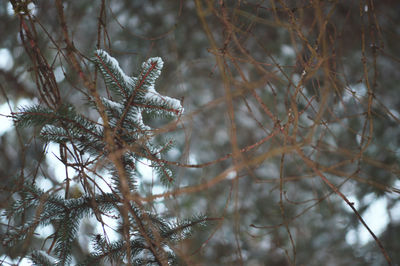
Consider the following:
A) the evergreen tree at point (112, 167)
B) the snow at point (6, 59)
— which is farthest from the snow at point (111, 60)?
the snow at point (6, 59)

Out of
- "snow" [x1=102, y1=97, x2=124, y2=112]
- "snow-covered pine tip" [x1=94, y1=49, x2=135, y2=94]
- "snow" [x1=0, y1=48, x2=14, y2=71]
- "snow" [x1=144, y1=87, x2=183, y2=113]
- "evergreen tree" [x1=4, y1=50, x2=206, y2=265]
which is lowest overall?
"evergreen tree" [x1=4, y1=50, x2=206, y2=265]

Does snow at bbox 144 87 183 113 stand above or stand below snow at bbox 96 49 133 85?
below

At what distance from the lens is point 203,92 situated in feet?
7.96

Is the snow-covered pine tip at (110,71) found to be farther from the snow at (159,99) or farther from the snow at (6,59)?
the snow at (6,59)

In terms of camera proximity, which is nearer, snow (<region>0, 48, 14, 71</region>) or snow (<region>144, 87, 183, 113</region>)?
snow (<region>144, 87, 183, 113</region>)

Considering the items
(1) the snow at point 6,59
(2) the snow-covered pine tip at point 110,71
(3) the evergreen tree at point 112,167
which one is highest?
(1) the snow at point 6,59

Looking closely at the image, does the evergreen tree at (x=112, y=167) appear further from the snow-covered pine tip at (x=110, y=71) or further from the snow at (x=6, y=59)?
the snow at (x=6, y=59)

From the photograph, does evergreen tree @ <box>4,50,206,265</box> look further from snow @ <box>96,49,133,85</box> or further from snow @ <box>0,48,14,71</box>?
snow @ <box>0,48,14,71</box>

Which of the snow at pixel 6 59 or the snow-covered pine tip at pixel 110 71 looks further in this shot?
the snow at pixel 6 59

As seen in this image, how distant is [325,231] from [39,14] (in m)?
2.32

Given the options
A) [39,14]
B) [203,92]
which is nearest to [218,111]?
Answer: [203,92]

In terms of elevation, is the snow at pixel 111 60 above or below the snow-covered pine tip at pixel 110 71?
above

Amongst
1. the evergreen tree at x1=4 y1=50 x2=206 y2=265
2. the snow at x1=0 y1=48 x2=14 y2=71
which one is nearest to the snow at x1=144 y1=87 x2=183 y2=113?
the evergreen tree at x1=4 y1=50 x2=206 y2=265

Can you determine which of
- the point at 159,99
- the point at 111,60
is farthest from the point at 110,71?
the point at 159,99
